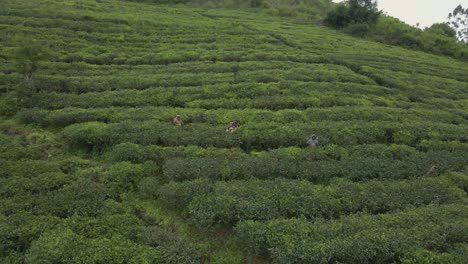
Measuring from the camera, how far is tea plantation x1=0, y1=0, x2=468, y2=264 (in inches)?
490

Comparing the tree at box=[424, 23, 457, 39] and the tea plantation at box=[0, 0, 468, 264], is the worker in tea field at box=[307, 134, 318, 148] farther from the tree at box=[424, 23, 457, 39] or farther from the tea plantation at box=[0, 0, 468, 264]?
the tree at box=[424, 23, 457, 39]

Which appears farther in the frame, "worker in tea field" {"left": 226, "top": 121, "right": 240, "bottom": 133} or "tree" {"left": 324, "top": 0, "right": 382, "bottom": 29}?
"tree" {"left": 324, "top": 0, "right": 382, "bottom": 29}

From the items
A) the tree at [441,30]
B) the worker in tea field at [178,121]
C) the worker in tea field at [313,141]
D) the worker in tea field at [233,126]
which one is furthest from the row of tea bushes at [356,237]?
the tree at [441,30]

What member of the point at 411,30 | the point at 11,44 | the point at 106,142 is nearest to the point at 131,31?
the point at 11,44

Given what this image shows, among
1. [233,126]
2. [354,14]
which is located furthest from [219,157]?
[354,14]

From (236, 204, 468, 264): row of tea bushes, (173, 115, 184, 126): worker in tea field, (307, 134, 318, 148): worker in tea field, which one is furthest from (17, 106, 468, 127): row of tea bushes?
(236, 204, 468, 264): row of tea bushes

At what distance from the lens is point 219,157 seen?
17156 millimetres

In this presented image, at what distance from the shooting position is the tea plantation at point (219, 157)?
1244 cm

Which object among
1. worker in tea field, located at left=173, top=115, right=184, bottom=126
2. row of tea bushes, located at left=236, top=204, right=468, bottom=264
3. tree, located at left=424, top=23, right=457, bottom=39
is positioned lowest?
row of tea bushes, located at left=236, top=204, right=468, bottom=264

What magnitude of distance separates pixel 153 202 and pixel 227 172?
3317 mm

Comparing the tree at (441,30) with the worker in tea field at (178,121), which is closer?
the worker in tea field at (178,121)

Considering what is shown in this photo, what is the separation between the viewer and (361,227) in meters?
13.1

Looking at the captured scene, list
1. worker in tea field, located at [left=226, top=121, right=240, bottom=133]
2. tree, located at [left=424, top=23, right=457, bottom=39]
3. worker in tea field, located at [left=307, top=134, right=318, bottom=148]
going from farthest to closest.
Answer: tree, located at [left=424, top=23, right=457, bottom=39]
worker in tea field, located at [left=226, top=121, right=240, bottom=133]
worker in tea field, located at [left=307, top=134, right=318, bottom=148]

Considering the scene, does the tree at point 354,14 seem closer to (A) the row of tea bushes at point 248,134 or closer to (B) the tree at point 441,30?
(B) the tree at point 441,30
